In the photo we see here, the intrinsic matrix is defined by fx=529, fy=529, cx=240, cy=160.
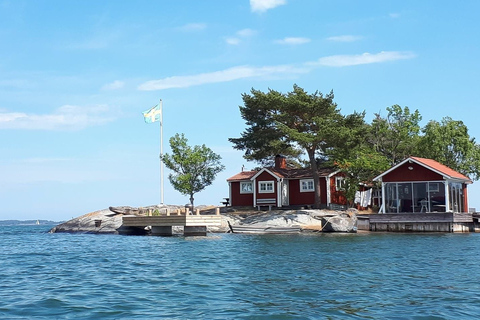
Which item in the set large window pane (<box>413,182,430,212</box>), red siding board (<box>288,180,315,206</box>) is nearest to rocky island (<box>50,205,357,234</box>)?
red siding board (<box>288,180,315,206</box>)

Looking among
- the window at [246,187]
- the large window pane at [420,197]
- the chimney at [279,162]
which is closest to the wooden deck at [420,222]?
the large window pane at [420,197]

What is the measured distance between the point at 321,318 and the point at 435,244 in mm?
22726

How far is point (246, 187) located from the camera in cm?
5928

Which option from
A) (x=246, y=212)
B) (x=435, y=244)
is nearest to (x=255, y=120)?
(x=246, y=212)

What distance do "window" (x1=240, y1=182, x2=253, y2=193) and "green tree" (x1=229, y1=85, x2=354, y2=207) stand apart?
3465mm

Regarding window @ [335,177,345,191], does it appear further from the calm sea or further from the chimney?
the calm sea

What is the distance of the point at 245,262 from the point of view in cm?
2314

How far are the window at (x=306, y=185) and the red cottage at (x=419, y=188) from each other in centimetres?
1090

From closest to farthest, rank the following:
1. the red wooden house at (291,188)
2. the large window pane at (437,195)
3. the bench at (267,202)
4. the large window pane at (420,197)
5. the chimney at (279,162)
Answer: the large window pane at (437,195) < the large window pane at (420,197) < the red wooden house at (291,188) < the bench at (267,202) < the chimney at (279,162)

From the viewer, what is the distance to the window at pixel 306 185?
187 feet

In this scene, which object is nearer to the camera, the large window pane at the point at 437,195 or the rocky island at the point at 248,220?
the rocky island at the point at 248,220

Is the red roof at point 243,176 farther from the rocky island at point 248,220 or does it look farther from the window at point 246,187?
the rocky island at point 248,220

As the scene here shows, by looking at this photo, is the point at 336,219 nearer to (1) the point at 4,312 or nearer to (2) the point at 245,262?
(2) the point at 245,262

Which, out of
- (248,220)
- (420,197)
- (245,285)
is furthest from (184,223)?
(245,285)
